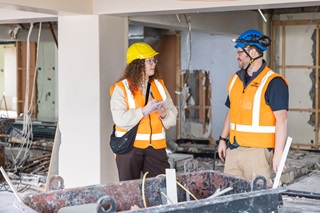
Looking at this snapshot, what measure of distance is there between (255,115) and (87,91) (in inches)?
75.9

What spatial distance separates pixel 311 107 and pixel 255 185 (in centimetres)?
823

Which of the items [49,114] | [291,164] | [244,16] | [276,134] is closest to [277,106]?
[276,134]

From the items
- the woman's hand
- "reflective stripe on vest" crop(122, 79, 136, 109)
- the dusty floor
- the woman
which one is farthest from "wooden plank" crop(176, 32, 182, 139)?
the woman's hand

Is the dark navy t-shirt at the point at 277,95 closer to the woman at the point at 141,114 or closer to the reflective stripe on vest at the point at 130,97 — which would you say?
the woman at the point at 141,114

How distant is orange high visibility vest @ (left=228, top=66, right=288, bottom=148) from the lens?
→ 406cm

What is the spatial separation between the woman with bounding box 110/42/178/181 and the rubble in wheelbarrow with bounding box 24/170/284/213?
3.81 ft

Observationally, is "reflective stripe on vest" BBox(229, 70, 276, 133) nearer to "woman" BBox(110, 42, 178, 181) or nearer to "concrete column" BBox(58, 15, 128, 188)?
"woman" BBox(110, 42, 178, 181)

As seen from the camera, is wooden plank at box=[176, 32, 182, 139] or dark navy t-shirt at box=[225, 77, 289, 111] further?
wooden plank at box=[176, 32, 182, 139]

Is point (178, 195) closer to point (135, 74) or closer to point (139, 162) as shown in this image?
point (139, 162)

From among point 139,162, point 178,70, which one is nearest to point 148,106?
point 139,162

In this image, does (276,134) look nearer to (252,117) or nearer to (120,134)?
(252,117)

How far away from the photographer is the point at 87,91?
17.8ft

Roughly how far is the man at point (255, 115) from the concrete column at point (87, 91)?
1551 millimetres

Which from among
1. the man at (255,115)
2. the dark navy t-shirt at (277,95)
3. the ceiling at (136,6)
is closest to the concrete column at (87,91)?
the ceiling at (136,6)
